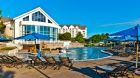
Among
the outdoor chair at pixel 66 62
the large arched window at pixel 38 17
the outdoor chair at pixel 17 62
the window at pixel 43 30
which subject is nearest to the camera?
the outdoor chair at pixel 66 62

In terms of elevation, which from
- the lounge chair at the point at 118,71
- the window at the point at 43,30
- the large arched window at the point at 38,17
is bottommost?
the lounge chair at the point at 118,71

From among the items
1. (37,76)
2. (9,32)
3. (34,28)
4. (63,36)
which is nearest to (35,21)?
(34,28)

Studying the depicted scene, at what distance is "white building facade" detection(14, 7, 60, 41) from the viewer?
44.7 meters

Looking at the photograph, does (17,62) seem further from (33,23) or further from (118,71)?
(33,23)

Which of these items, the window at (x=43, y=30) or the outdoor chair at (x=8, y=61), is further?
the window at (x=43, y=30)

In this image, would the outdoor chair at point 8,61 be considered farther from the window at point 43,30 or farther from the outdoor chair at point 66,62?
the window at point 43,30

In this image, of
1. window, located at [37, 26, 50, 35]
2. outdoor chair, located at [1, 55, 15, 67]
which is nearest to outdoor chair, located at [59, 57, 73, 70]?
outdoor chair, located at [1, 55, 15, 67]

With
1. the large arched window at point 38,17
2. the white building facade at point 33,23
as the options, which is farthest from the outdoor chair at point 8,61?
the large arched window at point 38,17

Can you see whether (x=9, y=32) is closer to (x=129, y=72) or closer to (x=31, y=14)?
(x=31, y=14)

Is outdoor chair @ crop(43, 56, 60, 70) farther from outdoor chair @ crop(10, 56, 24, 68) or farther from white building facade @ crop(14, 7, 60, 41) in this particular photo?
white building facade @ crop(14, 7, 60, 41)

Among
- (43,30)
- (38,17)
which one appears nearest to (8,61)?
(43,30)

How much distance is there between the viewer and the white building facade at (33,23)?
147 ft

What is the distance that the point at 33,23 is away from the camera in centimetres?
4472

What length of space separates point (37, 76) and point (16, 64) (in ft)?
12.7
